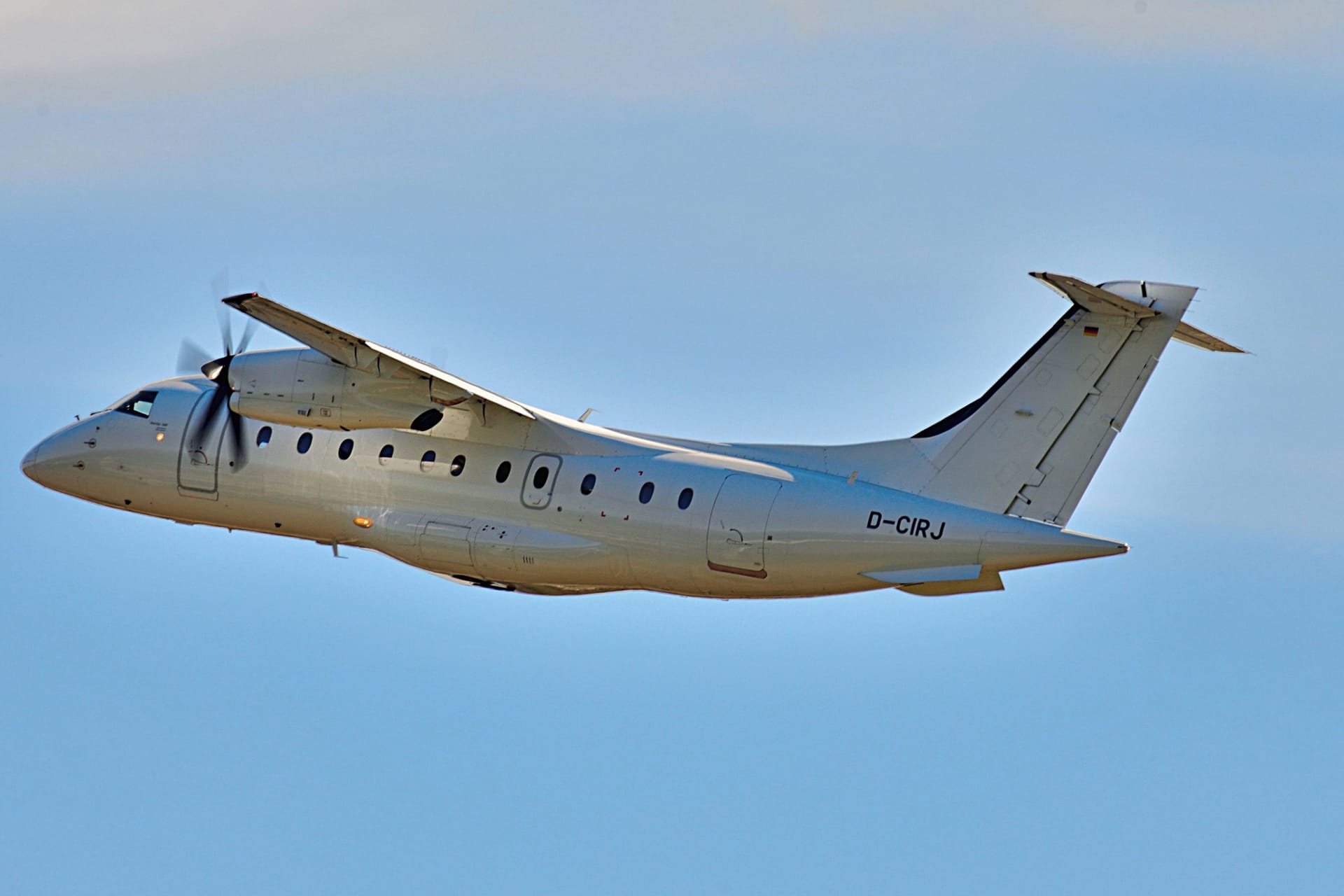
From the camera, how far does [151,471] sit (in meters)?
33.0

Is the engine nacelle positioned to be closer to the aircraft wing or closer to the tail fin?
the aircraft wing

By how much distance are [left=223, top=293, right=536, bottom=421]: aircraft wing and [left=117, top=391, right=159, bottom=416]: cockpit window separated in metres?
5.31

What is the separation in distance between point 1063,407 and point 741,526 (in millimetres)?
4689

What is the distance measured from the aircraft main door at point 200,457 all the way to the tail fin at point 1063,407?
1197cm

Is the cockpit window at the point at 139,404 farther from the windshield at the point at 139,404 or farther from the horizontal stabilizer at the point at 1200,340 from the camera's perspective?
the horizontal stabilizer at the point at 1200,340

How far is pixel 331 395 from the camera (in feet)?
95.7

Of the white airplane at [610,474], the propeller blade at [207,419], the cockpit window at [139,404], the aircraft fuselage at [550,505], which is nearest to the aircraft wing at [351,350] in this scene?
the white airplane at [610,474]

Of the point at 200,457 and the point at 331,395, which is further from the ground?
the point at 331,395

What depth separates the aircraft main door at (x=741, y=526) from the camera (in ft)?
90.3

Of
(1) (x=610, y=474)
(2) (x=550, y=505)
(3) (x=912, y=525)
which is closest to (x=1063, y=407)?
A: (3) (x=912, y=525)

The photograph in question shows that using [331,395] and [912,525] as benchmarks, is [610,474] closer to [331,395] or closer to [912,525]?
[331,395]

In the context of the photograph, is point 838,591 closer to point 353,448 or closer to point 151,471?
point 353,448

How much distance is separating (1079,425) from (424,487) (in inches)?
394

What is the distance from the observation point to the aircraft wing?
28422 millimetres
